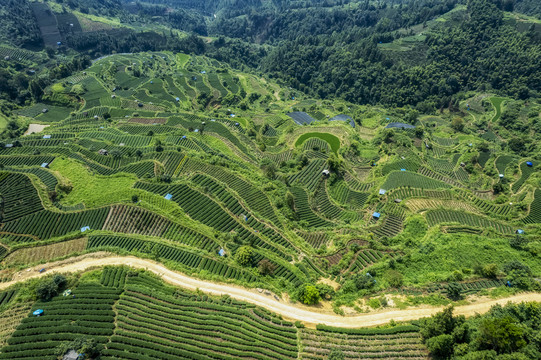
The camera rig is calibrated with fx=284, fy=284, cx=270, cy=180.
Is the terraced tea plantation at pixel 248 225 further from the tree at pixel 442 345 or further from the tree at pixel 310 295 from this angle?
the tree at pixel 442 345

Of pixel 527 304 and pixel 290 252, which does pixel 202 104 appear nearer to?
pixel 290 252

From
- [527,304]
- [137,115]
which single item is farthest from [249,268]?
[137,115]

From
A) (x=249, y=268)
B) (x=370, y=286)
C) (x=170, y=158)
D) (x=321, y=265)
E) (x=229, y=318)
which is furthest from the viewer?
(x=170, y=158)

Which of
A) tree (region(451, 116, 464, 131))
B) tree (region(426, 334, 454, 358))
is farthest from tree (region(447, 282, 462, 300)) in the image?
tree (region(451, 116, 464, 131))

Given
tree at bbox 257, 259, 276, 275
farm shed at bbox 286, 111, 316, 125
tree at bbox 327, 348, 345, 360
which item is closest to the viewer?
tree at bbox 327, 348, 345, 360

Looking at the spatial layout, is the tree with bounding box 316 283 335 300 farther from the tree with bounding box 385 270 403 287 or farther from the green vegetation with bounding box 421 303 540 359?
the green vegetation with bounding box 421 303 540 359

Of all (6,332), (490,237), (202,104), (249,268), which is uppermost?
(490,237)
